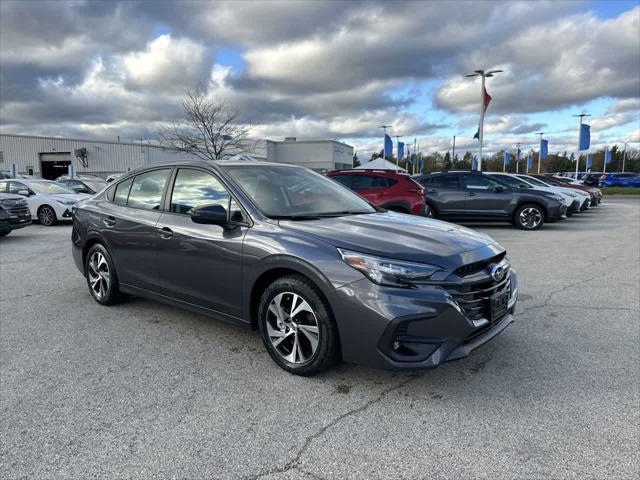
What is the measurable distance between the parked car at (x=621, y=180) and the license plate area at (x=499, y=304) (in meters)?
49.7

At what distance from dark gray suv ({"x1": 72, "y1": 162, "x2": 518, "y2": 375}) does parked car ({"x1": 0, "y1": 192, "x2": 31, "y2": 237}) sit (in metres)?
7.16

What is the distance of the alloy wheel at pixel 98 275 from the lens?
499cm

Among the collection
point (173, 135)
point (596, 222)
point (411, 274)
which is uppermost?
point (173, 135)

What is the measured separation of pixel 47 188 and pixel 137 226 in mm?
12138

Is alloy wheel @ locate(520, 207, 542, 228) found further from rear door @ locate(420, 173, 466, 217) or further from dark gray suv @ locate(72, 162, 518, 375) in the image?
dark gray suv @ locate(72, 162, 518, 375)

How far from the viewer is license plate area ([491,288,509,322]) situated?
10.5 ft

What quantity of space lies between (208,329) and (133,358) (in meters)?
0.80

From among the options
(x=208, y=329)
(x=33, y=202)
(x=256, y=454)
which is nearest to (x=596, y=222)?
(x=208, y=329)

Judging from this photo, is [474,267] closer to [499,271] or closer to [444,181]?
[499,271]

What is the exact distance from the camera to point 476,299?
10.1 feet

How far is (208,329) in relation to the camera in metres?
4.36

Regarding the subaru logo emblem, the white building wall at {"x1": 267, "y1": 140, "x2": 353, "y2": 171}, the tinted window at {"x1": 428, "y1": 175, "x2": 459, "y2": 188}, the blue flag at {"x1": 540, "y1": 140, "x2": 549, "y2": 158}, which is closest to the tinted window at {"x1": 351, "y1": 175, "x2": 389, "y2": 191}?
the tinted window at {"x1": 428, "y1": 175, "x2": 459, "y2": 188}

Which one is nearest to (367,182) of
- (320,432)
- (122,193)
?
Answer: (122,193)

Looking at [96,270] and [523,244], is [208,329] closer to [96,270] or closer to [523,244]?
[96,270]
